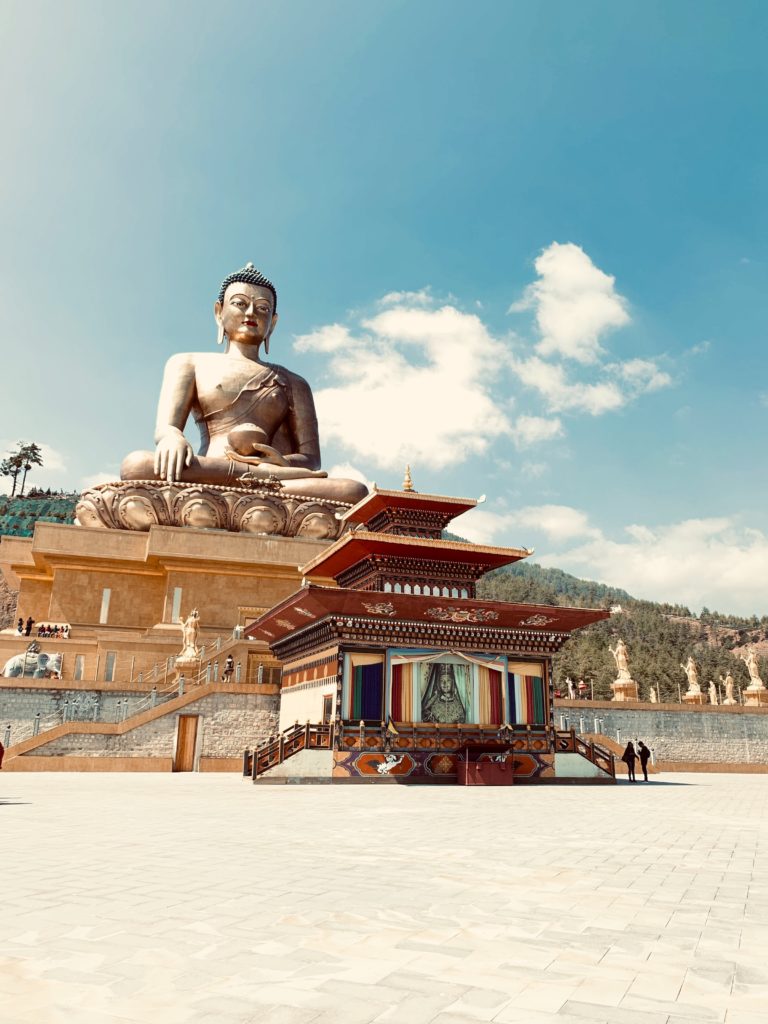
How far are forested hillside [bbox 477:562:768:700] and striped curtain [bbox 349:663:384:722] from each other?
36522mm

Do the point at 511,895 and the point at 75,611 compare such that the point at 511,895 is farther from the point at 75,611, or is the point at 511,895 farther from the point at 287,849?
the point at 75,611

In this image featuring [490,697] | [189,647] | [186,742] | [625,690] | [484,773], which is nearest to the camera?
[484,773]

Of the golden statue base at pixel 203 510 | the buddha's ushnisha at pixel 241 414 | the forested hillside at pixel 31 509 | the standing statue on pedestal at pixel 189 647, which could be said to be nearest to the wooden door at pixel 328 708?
the standing statue on pedestal at pixel 189 647

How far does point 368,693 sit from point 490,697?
3215 millimetres

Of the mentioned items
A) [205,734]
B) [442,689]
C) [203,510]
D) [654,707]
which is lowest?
[205,734]

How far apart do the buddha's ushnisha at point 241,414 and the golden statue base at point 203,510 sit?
755 mm

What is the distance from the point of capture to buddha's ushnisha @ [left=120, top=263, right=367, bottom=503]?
103ft

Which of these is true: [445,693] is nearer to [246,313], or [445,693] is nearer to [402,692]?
[402,692]

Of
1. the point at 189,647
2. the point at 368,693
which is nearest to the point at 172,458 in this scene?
the point at 189,647

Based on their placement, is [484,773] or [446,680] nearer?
[484,773]

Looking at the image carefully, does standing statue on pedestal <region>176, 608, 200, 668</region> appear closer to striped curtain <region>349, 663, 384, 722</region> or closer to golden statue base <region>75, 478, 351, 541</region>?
golden statue base <region>75, 478, 351, 541</region>

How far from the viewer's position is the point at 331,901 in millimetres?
5250

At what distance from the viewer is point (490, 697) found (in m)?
19.6

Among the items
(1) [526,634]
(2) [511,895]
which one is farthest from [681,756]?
(2) [511,895]
